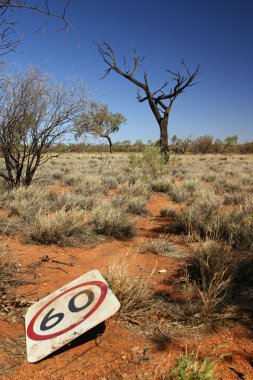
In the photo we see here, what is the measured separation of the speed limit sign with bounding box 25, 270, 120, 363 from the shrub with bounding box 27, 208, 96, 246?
2.04m

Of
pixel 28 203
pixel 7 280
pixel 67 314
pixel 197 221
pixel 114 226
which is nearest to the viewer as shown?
pixel 67 314

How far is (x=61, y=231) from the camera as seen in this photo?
16.5 feet

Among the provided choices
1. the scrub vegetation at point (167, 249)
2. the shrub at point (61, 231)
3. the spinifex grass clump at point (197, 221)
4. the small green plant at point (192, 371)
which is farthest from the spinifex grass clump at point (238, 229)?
the small green plant at point (192, 371)

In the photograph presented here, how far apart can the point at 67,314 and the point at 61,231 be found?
2519 mm

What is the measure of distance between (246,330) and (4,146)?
7484 mm

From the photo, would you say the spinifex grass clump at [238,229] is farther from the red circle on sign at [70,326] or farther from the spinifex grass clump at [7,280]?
the spinifex grass clump at [7,280]

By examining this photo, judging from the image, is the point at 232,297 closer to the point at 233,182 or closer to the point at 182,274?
the point at 182,274

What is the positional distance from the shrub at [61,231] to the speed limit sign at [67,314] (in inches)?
80.4

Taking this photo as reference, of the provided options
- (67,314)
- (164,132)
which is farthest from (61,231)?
(164,132)

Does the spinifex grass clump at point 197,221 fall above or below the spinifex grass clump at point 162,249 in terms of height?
above

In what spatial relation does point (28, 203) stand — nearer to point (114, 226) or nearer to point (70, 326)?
point (114, 226)

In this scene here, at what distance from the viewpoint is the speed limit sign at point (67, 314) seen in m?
2.36

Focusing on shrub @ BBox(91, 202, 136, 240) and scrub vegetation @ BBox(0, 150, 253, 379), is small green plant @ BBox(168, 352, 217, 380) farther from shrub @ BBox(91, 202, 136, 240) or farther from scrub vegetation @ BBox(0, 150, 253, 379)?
shrub @ BBox(91, 202, 136, 240)

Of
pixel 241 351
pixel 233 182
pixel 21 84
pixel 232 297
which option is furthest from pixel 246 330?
pixel 233 182
